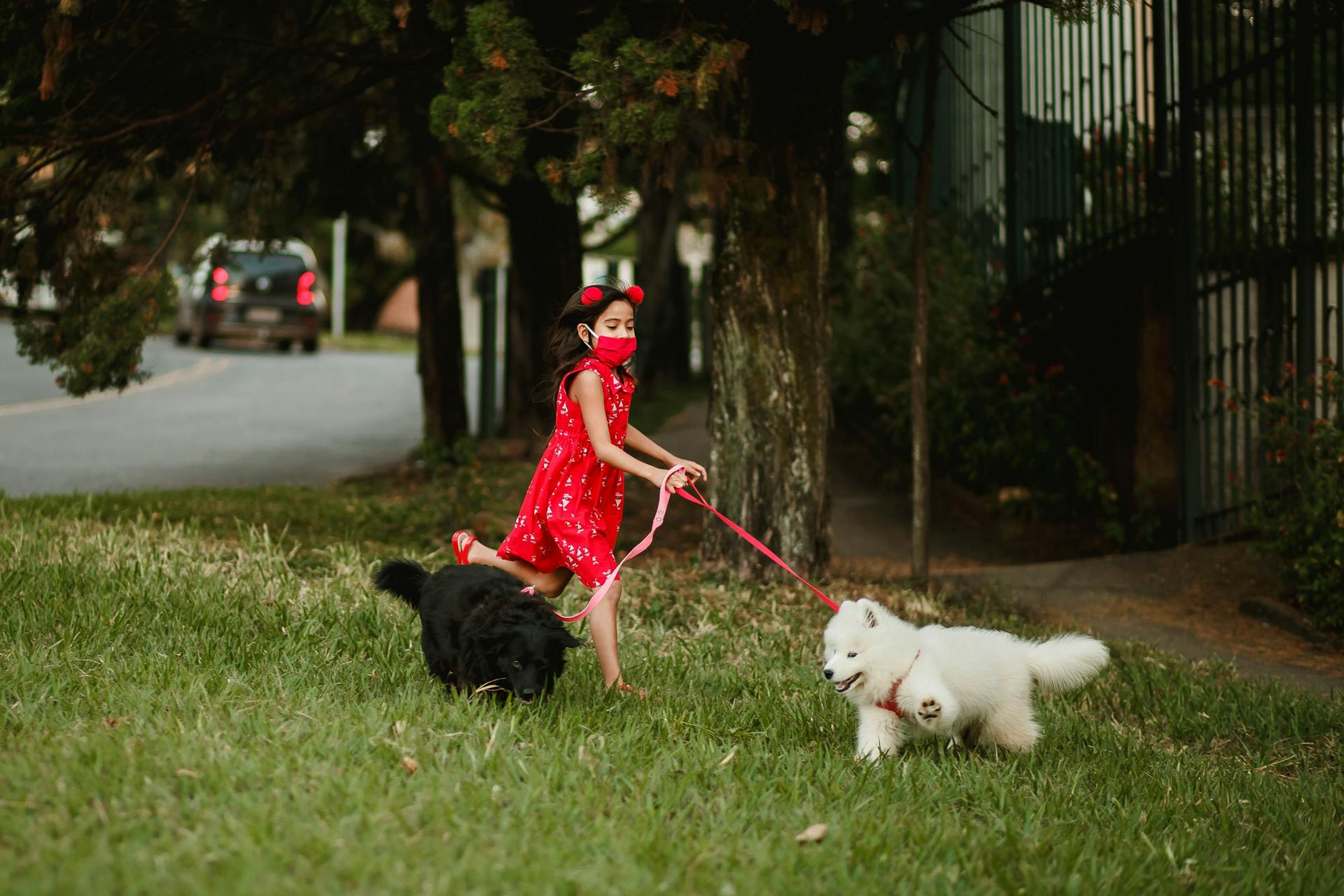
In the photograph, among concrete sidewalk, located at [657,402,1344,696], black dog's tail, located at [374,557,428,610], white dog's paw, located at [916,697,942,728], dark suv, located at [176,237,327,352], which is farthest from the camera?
dark suv, located at [176,237,327,352]

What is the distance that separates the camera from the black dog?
443cm

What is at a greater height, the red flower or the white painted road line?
the red flower

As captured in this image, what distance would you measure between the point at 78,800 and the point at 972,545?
869 cm

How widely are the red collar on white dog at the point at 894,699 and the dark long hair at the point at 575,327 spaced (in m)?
1.61

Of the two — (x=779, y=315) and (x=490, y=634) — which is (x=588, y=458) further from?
(x=779, y=315)

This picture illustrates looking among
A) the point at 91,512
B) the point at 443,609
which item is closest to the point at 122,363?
the point at 91,512

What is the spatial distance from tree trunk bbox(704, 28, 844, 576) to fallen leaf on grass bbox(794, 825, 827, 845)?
4059 millimetres

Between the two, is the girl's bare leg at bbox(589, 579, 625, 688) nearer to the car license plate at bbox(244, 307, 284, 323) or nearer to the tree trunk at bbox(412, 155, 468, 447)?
the tree trunk at bbox(412, 155, 468, 447)

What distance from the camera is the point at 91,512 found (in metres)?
8.38

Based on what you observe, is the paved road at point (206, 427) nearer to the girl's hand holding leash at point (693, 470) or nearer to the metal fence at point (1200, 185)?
the girl's hand holding leash at point (693, 470)

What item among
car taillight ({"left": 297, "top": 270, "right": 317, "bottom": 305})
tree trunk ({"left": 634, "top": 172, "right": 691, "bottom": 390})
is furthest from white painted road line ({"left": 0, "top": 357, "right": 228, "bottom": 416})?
tree trunk ({"left": 634, "top": 172, "right": 691, "bottom": 390})

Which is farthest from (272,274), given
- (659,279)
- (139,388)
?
(659,279)

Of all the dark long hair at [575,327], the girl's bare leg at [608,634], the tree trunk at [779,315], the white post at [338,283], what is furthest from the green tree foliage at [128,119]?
the white post at [338,283]

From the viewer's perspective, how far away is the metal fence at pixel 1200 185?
25.7 feet
